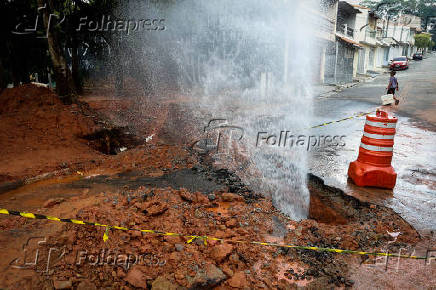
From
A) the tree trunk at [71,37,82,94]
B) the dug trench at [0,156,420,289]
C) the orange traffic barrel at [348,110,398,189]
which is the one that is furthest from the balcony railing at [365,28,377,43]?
the dug trench at [0,156,420,289]

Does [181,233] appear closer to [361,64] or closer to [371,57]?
[361,64]

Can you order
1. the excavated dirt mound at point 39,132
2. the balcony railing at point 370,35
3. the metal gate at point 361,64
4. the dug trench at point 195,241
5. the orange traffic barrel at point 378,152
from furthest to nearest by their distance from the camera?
the balcony railing at point 370,35 < the metal gate at point 361,64 < the excavated dirt mound at point 39,132 < the orange traffic barrel at point 378,152 < the dug trench at point 195,241

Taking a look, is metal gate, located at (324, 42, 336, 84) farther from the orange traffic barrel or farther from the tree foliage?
the tree foliage

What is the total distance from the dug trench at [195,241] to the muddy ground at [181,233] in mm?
11

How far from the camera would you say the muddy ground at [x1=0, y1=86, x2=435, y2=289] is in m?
2.88

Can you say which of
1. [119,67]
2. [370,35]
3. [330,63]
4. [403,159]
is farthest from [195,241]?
[370,35]

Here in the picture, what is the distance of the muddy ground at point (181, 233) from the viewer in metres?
2.88

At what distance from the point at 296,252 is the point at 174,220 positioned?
1.47m

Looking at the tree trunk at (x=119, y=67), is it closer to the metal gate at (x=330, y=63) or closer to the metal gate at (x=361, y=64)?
the metal gate at (x=330, y=63)

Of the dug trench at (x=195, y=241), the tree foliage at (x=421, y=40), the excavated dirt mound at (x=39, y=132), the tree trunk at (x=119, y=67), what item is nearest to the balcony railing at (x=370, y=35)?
the tree trunk at (x=119, y=67)

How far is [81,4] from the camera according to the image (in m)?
12.0

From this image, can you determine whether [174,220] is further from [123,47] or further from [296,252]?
[123,47]

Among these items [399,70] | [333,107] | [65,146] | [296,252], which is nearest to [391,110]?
[333,107]

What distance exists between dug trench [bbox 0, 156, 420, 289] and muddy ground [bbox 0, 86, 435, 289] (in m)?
0.01
